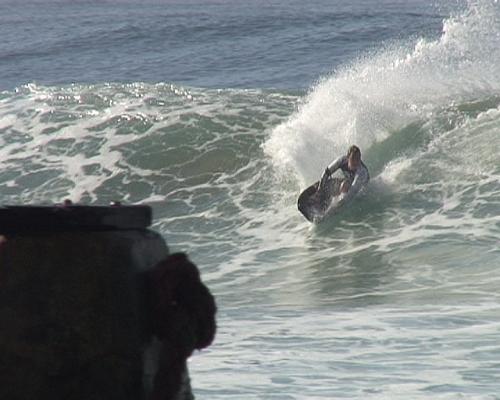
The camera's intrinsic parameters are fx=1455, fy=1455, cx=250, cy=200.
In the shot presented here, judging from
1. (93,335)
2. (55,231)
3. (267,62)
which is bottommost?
(267,62)

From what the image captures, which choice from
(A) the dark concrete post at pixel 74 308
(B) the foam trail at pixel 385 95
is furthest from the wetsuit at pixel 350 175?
(A) the dark concrete post at pixel 74 308

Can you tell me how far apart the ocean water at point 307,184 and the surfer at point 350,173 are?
0.60 feet

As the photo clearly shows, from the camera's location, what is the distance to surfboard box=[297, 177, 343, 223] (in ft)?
46.7

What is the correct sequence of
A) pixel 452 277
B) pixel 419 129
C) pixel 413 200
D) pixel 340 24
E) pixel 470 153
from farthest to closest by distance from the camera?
pixel 340 24 < pixel 419 129 < pixel 470 153 < pixel 413 200 < pixel 452 277

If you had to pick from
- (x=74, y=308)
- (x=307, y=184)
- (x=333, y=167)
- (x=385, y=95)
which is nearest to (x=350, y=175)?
(x=333, y=167)

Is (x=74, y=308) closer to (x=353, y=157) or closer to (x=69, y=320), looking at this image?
(x=69, y=320)

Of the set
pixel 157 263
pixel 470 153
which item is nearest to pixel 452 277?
pixel 470 153

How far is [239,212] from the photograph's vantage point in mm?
15586

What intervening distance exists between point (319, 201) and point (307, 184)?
149 centimetres

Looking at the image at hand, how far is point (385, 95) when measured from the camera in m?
17.5

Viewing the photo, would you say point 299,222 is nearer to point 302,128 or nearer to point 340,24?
point 302,128

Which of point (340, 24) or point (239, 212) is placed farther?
point (340, 24)

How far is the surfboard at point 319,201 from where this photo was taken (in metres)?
14.2

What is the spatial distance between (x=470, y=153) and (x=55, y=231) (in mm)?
13332
